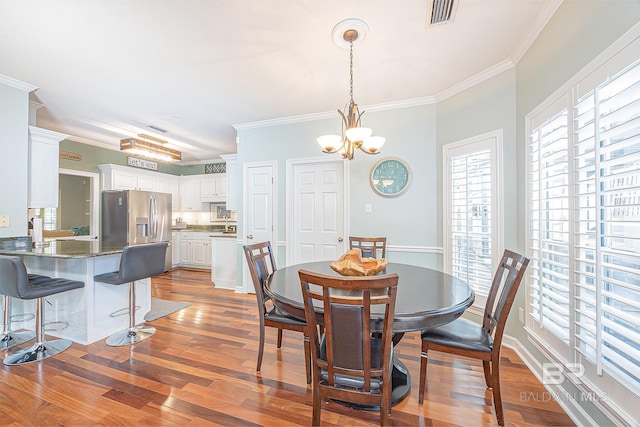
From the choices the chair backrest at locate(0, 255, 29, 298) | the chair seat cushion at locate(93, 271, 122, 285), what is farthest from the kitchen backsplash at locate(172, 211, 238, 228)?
the chair backrest at locate(0, 255, 29, 298)

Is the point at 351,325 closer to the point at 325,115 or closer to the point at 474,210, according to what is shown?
the point at 474,210

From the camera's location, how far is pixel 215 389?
191cm

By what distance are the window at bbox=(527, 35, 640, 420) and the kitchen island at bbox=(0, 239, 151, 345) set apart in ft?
11.6

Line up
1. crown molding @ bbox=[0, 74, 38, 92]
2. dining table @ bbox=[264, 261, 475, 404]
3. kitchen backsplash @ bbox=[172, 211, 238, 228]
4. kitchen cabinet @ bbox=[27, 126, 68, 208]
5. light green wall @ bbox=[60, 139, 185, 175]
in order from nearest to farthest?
dining table @ bbox=[264, 261, 475, 404] < crown molding @ bbox=[0, 74, 38, 92] < kitchen cabinet @ bbox=[27, 126, 68, 208] < light green wall @ bbox=[60, 139, 185, 175] < kitchen backsplash @ bbox=[172, 211, 238, 228]

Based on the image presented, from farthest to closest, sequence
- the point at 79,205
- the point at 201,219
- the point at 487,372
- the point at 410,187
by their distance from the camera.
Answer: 1. the point at 201,219
2. the point at 79,205
3. the point at 410,187
4. the point at 487,372

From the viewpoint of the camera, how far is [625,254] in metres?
1.19

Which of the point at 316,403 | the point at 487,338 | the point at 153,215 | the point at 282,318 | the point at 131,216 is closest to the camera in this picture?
the point at 316,403

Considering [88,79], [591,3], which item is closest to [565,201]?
[591,3]

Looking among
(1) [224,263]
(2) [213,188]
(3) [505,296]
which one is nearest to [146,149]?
(1) [224,263]

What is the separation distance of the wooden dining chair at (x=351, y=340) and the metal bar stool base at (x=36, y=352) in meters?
2.53

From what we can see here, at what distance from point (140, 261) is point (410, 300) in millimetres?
2451

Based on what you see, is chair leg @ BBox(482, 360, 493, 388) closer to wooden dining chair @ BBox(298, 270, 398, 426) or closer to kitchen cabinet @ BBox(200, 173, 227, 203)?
wooden dining chair @ BBox(298, 270, 398, 426)

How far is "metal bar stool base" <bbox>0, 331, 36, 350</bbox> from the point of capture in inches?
99.0

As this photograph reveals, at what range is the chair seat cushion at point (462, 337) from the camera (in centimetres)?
162
